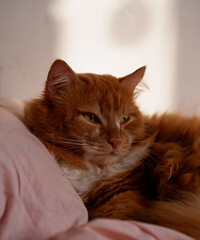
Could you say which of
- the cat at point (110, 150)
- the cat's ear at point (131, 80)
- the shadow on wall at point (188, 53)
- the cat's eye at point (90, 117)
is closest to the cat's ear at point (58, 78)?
the cat at point (110, 150)

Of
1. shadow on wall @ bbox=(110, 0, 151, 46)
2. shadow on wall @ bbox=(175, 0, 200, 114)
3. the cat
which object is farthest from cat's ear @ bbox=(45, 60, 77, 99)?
shadow on wall @ bbox=(175, 0, 200, 114)

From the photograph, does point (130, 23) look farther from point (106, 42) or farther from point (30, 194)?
point (30, 194)

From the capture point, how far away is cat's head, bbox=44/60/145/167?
3.75 ft

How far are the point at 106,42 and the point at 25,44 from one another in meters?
0.70

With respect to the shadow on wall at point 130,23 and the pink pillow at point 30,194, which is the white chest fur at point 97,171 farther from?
the shadow on wall at point 130,23

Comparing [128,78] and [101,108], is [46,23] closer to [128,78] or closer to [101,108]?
[128,78]

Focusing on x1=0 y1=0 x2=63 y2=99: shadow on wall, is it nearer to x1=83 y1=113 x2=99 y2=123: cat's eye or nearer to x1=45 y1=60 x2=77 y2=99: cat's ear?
x1=45 y1=60 x2=77 y2=99: cat's ear

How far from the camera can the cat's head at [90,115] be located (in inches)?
45.0

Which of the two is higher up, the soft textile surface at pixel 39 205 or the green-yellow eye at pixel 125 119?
the green-yellow eye at pixel 125 119

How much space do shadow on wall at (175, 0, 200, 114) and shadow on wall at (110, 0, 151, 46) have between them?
0.31m

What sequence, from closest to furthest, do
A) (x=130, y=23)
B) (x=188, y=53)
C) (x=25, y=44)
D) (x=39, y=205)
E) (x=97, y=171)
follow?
(x=39, y=205), (x=97, y=171), (x=25, y=44), (x=130, y=23), (x=188, y=53)

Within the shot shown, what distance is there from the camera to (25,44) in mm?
2051

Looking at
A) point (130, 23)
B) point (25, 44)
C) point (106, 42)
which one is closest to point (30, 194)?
point (25, 44)

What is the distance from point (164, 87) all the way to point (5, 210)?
1915mm
